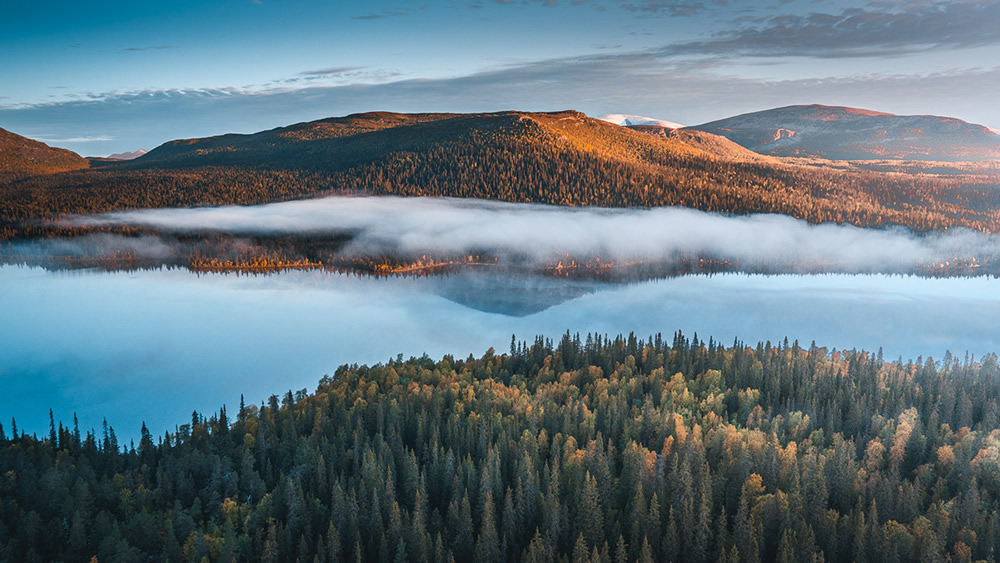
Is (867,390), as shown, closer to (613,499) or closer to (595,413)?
(595,413)

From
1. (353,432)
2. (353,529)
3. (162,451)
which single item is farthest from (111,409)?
(353,529)

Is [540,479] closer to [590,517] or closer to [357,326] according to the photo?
[590,517]

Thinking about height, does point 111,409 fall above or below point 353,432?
below

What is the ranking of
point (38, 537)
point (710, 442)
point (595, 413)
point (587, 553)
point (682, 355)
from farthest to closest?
1. point (682, 355)
2. point (595, 413)
3. point (710, 442)
4. point (38, 537)
5. point (587, 553)

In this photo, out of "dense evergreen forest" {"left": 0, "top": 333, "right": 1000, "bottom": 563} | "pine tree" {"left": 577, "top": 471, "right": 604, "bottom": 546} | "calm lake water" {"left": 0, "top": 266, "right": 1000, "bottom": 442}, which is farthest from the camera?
"calm lake water" {"left": 0, "top": 266, "right": 1000, "bottom": 442}

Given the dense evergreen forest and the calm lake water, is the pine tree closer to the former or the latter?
the dense evergreen forest

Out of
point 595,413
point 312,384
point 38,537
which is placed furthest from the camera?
point 312,384

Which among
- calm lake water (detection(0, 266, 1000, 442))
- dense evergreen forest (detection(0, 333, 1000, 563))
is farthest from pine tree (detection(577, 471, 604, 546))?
calm lake water (detection(0, 266, 1000, 442))

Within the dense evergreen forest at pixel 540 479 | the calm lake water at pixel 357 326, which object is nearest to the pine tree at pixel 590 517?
the dense evergreen forest at pixel 540 479

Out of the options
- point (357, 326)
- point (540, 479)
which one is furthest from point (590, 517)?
point (357, 326)
